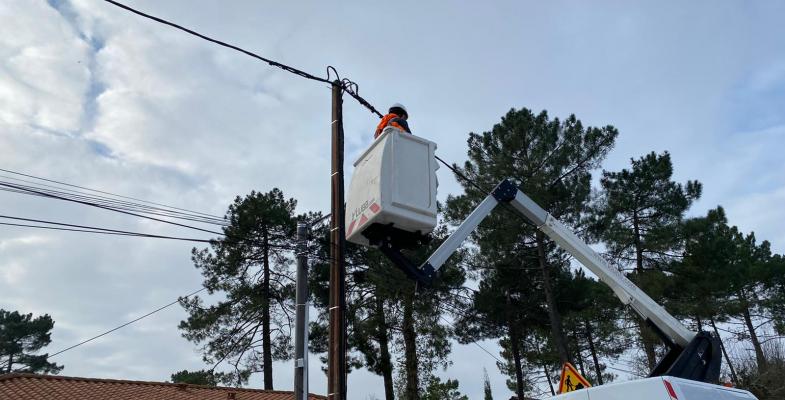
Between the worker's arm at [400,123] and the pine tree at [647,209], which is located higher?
the pine tree at [647,209]

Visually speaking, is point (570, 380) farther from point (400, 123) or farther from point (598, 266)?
point (400, 123)

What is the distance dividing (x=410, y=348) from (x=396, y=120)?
68.8 ft

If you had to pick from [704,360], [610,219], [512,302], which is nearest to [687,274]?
[610,219]

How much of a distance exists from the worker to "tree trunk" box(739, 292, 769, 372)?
23.4m

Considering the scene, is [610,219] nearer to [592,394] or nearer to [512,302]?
[512,302]

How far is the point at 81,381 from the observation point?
60.4 feet

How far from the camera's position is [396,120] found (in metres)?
7.86

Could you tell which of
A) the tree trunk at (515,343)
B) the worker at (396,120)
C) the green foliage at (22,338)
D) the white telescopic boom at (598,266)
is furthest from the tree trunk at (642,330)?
the green foliage at (22,338)

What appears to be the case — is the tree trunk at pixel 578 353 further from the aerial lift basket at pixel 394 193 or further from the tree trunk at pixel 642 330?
the aerial lift basket at pixel 394 193

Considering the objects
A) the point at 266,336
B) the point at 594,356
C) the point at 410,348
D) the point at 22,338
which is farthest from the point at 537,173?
the point at 22,338

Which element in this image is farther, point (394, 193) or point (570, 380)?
point (570, 380)

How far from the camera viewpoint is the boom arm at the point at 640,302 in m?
9.00

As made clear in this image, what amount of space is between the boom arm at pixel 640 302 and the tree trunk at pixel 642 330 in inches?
641

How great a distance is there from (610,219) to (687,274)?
503 cm
